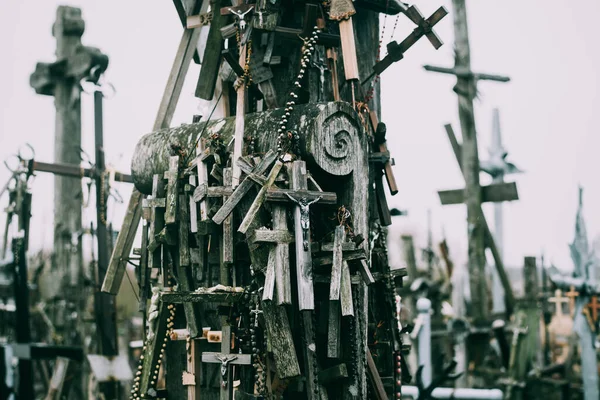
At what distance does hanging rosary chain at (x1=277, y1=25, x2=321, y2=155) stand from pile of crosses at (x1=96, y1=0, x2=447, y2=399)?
13mm

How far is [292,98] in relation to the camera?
6984 millimetres

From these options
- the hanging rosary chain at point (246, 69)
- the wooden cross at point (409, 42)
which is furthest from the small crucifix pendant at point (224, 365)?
the wooden cross at point (409, 42)

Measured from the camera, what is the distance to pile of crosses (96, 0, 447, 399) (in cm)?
662

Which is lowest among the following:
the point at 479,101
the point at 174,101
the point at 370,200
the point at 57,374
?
the point at 57,374

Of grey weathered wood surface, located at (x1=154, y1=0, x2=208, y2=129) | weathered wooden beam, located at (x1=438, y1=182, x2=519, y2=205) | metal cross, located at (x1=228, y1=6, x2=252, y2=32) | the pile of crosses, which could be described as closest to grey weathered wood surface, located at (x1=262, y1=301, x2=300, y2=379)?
the pile of crosses

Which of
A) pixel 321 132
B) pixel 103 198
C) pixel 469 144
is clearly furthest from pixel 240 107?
pixel 469 144

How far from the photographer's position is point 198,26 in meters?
8.57

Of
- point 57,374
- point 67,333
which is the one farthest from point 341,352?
point 67,333

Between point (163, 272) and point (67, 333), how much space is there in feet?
26.7

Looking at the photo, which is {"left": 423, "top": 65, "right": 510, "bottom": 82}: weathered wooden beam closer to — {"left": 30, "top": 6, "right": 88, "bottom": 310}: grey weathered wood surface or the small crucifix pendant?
{"left": 30, "top": 6, "right": 88, "bottom": 310}: grey weathered wood surface

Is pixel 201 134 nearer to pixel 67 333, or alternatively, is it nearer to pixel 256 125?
pixel 256 125

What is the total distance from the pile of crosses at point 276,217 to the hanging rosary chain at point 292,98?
0.01 m

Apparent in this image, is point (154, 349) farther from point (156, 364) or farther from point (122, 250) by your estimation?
point (122, 250)

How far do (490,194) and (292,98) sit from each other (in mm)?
7341
